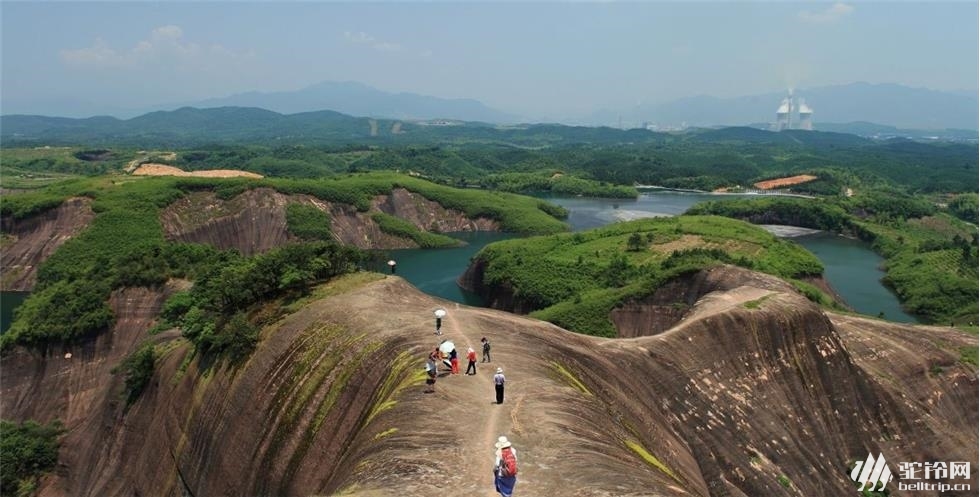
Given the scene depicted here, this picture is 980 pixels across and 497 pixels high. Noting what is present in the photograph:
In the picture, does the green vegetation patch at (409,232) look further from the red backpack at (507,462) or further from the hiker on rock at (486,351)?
the red backpack at (507,462)

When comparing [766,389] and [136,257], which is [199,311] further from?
[766,389]

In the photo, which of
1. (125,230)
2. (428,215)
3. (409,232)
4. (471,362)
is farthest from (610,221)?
(471,362)

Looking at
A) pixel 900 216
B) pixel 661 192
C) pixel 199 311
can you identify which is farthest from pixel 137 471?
pixel 661 192

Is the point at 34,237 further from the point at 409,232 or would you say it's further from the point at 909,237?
the point at 909,237

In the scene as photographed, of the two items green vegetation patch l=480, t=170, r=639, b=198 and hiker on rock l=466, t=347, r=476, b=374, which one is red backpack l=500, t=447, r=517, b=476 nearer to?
hiker on rock l=466, t=347, r=476, b=374

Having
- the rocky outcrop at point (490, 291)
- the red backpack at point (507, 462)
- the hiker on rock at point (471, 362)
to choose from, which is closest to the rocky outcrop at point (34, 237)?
the rocky outcrop at point (490, 291)

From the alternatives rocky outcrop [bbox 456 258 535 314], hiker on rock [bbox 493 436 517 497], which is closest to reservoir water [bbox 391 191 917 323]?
rocky outcrop [bbox 456 258 535 314]

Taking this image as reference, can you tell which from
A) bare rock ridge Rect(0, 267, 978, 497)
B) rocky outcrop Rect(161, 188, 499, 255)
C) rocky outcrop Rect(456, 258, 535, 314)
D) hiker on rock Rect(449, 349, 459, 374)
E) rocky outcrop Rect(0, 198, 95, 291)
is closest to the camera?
bare rock ridge Rect(0, 267, 978, 497)
